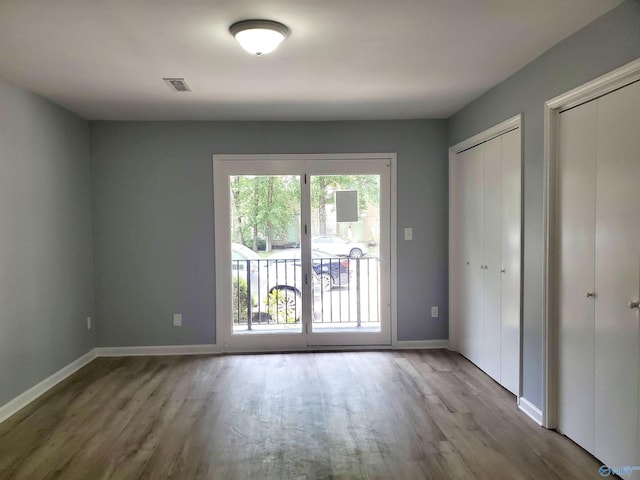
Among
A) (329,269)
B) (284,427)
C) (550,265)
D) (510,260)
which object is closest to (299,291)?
(329,269)

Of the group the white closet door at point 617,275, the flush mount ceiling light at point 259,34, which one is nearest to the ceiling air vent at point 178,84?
the flush mount ceiling light at point 259,34

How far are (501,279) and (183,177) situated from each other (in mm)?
3224

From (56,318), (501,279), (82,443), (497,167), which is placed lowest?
(82,443)

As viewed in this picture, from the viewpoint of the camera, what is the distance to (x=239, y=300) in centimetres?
477

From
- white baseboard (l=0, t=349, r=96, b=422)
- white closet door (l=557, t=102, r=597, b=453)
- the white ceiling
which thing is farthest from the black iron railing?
white closet door (l=557, t=102, r=597, b=453)

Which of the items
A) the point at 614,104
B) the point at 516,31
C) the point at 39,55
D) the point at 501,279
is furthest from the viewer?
the point at 501,279

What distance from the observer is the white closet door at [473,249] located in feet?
13.4

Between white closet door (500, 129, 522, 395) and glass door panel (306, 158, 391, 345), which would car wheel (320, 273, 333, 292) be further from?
white closet door (500, 129, 522, 395)

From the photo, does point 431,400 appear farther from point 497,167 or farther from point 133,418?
point 133,418

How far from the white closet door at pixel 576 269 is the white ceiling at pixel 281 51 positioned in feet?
1.98

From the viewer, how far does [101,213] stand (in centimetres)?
462

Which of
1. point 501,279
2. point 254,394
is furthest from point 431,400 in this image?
point 254,394

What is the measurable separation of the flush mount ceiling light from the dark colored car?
8.43 ft

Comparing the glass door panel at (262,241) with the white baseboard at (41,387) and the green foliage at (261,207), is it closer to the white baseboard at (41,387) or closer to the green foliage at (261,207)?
the green foliage at (261,207)
